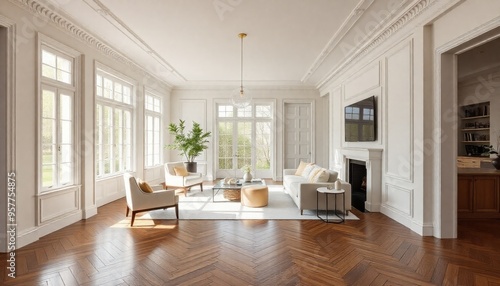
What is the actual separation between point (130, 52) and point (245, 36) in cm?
268

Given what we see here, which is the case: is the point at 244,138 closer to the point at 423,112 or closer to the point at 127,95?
the point at 127,95

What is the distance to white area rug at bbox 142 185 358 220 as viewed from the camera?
453 cm

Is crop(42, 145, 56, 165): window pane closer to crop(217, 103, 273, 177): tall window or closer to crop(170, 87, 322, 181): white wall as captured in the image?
crop(170, 87, 322, 181): white wall

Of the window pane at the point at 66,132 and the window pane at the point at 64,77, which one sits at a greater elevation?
the window pane at the point at 64,77

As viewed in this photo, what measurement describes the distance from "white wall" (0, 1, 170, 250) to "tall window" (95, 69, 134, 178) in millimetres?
533

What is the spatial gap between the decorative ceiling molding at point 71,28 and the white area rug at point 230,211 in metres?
3.32

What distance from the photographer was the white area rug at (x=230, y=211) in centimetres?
453

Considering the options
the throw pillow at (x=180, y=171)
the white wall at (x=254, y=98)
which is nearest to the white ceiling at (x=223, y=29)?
the white wall at (x=254, y=98)

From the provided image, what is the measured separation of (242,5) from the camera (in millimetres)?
3650

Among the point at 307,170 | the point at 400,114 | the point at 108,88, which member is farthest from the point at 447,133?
the point at 108,88

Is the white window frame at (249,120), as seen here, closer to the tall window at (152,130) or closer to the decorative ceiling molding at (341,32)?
the tall window at (152,130)

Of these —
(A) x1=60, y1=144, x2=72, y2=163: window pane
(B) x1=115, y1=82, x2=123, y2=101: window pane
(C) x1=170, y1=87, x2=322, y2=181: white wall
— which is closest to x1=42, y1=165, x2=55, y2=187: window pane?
(A) x1=60, y1=144, x2=72, y2=163: window pane

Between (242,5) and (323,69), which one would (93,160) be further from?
(323,69)

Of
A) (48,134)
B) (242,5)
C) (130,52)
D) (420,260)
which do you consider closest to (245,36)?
(242,5)
